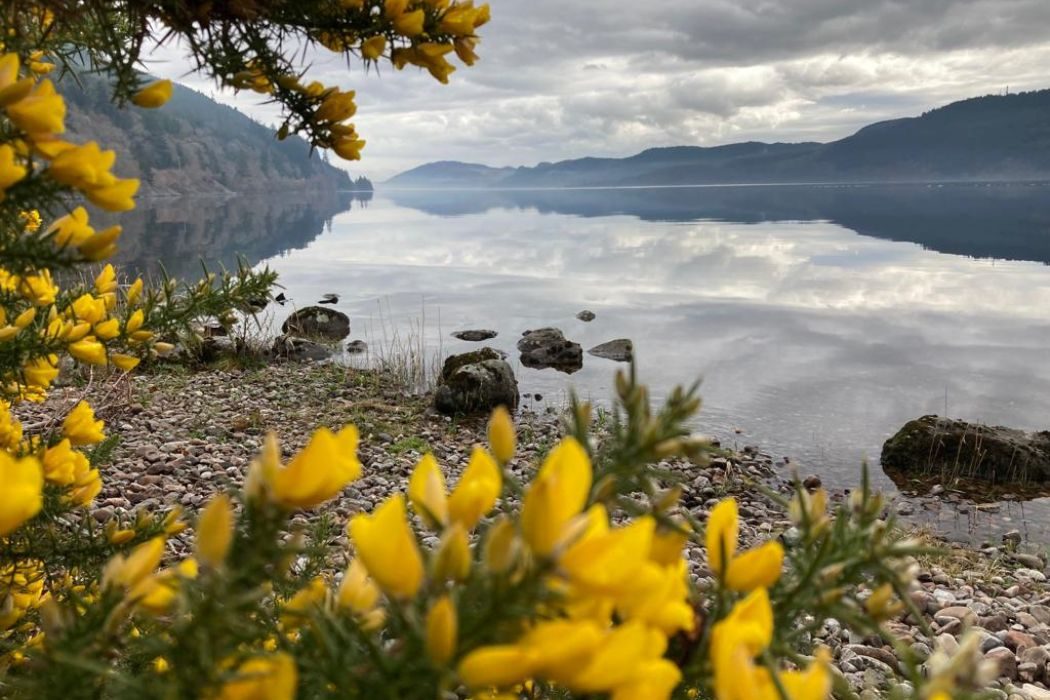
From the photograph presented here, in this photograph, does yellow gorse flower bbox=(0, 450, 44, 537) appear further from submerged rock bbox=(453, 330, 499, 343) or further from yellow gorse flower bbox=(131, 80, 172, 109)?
submerged rock bbox=(453, 330, 499, 343)

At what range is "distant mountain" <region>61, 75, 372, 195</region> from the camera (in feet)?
235

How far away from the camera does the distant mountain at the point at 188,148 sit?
7175cm

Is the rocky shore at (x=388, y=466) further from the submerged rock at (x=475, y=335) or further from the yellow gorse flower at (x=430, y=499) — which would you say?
the submerged rock at (x=475, y=335)

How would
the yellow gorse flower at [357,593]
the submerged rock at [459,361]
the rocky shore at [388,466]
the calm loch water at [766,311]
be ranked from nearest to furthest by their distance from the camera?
the yellow gorse flower at [357,593]
the rocky shore at [388,466]
the calm loch water at [766,311]
the submerged rock at [459,361]

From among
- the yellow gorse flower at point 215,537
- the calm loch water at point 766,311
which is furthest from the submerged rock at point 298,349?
the yellow gorse flower at point 215,537

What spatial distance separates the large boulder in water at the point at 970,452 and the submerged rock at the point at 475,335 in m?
7.85

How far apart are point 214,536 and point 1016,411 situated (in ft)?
36.9

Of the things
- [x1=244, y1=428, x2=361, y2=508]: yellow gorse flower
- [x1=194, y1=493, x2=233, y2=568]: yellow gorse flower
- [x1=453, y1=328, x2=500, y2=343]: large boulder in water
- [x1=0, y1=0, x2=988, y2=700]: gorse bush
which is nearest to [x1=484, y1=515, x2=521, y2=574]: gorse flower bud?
[x1=0, y1=0, x2=988, y2=700]: gorse bush

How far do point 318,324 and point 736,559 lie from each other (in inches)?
515

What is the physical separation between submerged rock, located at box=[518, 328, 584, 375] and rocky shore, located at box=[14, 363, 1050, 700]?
2.85 metres

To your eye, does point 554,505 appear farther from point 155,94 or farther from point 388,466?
point 388,466

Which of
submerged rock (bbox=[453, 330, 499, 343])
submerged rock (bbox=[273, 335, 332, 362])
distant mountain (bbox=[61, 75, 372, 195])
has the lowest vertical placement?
submerged rock (bbox=[453, 330, 499, 343])

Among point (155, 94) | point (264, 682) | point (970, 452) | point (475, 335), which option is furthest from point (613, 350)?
point (264, 682)

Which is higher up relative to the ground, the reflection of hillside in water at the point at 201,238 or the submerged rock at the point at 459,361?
the reflection of hillside in water at the point at 201,238
